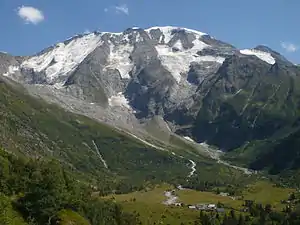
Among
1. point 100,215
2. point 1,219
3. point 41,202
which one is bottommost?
point 1,219

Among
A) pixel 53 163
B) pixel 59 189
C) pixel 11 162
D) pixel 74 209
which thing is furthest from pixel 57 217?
pixel 11 162

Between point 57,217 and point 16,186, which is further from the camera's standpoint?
point 16,186

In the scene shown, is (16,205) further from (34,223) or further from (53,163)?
(53,163)

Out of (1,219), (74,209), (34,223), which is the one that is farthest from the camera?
(74,209)

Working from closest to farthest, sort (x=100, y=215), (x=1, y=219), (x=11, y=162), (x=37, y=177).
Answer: (x=1, y=219)
(x=37, y=177)
(x=11, y=162)
(x=100, y=215)

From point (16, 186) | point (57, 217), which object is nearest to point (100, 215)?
point (16, 186)

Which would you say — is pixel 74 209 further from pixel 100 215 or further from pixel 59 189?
pixel 100 215

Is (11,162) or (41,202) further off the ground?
(11,162)

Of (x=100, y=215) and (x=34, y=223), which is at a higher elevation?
(x=100, y=215)

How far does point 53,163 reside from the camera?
14738cm

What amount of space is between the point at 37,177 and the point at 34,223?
16.7 metres

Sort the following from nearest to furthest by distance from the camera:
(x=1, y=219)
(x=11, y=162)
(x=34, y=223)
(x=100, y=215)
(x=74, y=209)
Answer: (x=1, y=219), (x=34, y=223), (x=74, y=209), (x=11, y=162), (x=100, y=215)

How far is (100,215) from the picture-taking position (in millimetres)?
190375

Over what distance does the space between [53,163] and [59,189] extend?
27.8m
